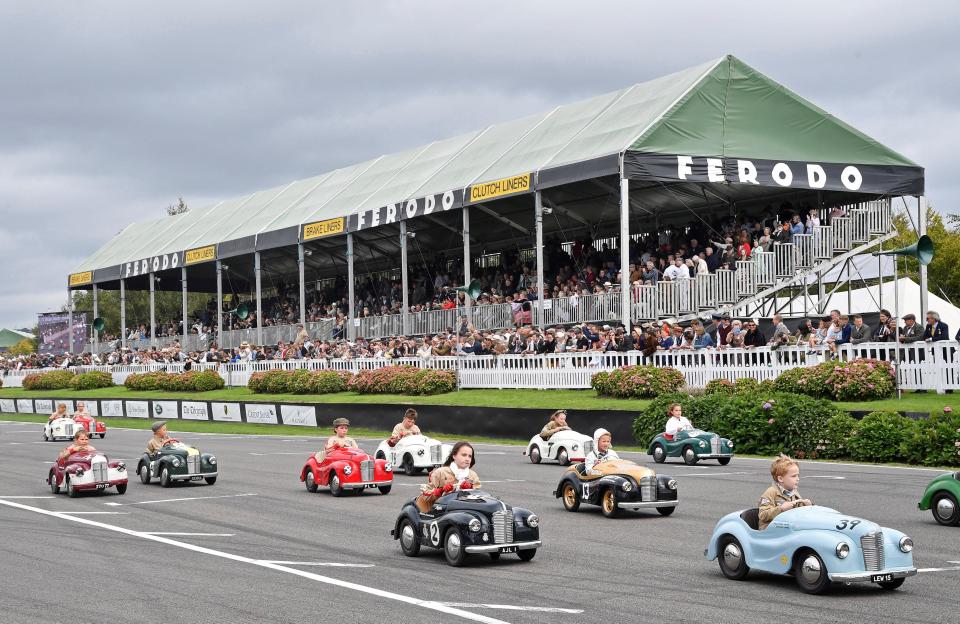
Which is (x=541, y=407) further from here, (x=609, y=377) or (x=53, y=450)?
(x=53, y=450)

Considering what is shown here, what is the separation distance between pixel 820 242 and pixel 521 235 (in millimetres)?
17169

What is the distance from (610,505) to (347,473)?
5.20 meters

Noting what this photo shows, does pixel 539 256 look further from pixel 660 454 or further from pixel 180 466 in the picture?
pixel 180 466

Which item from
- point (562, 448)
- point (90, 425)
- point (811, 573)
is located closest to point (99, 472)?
point (562, 448)

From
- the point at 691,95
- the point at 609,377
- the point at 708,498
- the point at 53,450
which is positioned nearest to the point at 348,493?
the point at 708,498

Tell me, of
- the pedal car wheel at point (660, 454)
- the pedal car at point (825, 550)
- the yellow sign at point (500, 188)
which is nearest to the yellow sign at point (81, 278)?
the yellow sign at point (500, 188)

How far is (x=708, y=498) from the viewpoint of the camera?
17.5 m

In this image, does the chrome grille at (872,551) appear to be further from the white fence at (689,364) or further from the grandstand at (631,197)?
the grandstand at (631,197)

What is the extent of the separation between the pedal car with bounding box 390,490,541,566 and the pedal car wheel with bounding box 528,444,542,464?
1208 cm

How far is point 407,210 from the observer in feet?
154

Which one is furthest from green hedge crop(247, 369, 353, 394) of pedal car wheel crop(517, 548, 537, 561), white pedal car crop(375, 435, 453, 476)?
pedal car wheel crop(517, 548, 537, 561)

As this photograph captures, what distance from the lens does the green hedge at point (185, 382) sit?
5544cm

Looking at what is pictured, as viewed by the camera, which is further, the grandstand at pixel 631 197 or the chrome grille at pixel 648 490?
the grandstand at pixel 631 197

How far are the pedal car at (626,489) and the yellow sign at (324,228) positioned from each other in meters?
35.7
